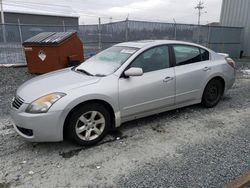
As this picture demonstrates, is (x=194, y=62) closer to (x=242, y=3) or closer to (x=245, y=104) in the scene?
(x=245, y=104)

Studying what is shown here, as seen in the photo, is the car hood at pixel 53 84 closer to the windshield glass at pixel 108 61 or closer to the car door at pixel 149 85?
the windshield glass at pixel 108 61

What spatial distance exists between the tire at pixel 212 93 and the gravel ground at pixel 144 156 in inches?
19.2

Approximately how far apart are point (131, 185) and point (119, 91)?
146 centimetres

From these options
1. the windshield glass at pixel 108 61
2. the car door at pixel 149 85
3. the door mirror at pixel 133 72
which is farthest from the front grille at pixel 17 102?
the door mirror at pixel 133 72

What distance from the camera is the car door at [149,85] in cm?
378

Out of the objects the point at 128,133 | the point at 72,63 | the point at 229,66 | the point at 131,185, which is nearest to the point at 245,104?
the point at 229,66

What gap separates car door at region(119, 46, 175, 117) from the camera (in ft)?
12.4

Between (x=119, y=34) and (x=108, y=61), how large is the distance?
725cm

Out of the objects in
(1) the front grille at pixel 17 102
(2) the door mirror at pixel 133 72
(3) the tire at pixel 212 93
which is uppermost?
(2) the door mirror at pixel 133 72

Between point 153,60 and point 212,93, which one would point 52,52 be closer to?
point 153,60

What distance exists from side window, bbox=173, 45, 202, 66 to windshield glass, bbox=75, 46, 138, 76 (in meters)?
0.88

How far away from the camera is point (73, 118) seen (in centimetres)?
332

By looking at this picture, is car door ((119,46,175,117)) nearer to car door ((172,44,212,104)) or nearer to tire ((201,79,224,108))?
car door ((172,44,212,104))

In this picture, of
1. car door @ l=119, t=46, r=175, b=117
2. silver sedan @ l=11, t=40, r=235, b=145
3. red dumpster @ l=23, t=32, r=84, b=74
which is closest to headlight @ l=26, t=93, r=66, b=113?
silver sedan @ l=11, t=40, r=235, b=145
